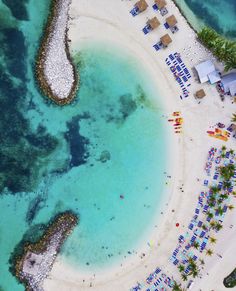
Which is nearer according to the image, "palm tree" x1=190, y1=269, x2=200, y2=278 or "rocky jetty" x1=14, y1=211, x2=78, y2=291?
"rocky jetty" x1=14, y1=211, x2=78, y2=291

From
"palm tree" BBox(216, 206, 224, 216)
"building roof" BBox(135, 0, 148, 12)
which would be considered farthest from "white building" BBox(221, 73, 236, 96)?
"palm tree" BBox(216, 206, 224, 216)

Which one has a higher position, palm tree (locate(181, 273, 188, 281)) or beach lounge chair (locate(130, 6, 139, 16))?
beach lounge chair (locate(130, 6, 139, 16))

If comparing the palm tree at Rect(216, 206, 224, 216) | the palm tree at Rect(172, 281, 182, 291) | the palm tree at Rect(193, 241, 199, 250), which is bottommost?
the palm tree at Rect(172, 281, 182, 291)

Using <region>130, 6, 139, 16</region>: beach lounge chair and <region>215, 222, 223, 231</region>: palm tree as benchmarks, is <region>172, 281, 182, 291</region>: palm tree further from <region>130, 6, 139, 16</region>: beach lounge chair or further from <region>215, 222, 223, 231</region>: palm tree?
<region>130, 6, 139, 16</region>: beach lounge chair

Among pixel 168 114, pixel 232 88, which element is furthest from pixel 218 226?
pixel 232 88

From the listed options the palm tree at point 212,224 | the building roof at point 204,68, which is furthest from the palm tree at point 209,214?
the building roof at point 204,68
